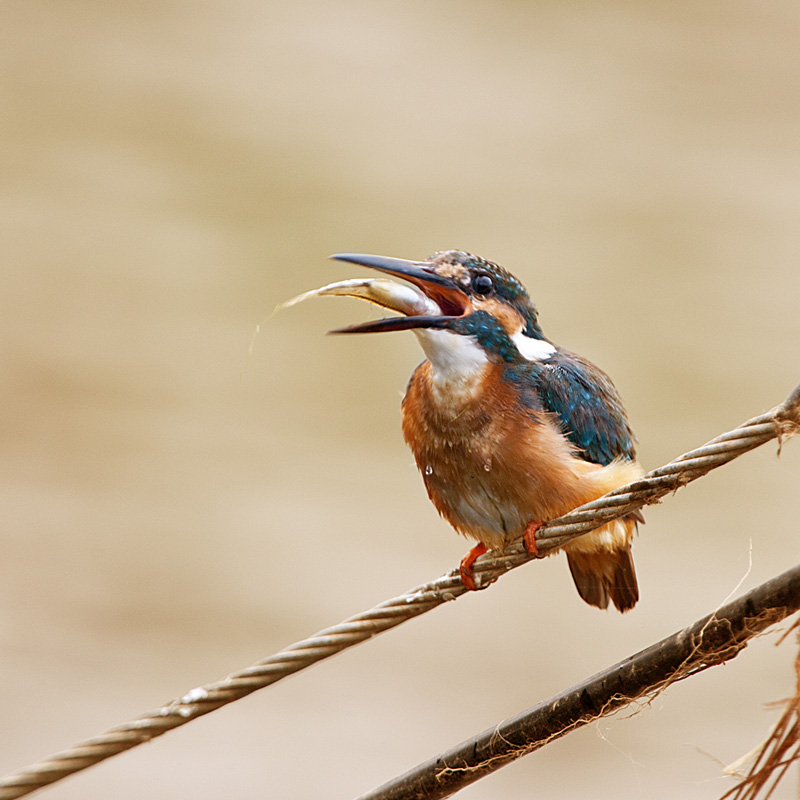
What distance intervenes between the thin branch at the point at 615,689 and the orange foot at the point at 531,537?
440 mm

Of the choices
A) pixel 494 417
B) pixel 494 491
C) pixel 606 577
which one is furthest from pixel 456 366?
pixel 606 577

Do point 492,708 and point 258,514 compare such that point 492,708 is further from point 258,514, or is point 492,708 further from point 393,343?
point 393,343

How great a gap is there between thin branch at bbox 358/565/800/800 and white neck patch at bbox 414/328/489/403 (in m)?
0.69

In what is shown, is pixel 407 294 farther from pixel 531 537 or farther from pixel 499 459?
pixel 531 537

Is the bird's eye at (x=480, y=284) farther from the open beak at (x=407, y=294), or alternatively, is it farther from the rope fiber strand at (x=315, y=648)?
the rope fiber strand at (x=315, y=648)

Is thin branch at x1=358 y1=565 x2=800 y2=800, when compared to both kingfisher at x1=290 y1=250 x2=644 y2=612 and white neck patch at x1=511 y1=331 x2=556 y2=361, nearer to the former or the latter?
kingfisher at x1=290 y1=250 x2=644 y2=612

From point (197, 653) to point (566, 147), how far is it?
5.24 metres

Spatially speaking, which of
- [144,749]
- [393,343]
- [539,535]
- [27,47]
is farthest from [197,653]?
[539,535]

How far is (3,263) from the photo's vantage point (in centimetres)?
838

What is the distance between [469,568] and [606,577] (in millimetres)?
367

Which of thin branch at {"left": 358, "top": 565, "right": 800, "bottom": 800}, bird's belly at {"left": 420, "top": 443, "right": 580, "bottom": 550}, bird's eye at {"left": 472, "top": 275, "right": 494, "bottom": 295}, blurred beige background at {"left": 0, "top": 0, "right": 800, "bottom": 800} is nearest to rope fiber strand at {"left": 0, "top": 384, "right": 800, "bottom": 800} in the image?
thin branch at {"left": 358, "top": 565, "right": 800, "bottom": 800}

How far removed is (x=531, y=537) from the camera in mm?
2045

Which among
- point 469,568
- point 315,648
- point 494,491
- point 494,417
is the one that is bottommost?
point 315,648

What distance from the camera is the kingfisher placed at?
208cm
